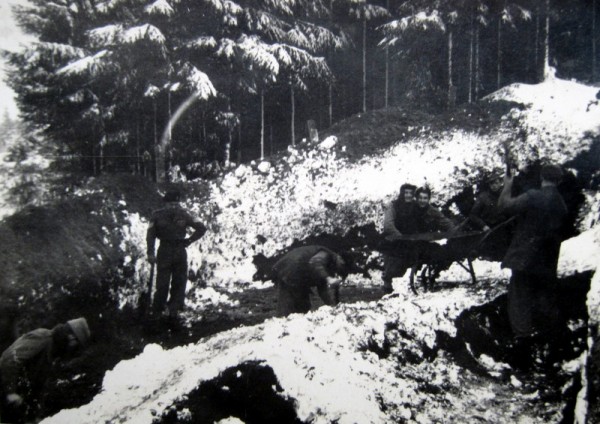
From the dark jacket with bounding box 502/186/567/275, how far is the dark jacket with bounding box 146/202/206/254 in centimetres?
304

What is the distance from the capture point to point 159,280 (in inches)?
174

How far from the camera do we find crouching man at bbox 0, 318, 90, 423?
2.42 meters

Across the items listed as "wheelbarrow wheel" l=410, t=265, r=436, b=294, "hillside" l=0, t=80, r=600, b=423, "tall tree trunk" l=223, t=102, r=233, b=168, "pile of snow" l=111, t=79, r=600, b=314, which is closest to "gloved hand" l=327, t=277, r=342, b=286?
"hillside" l=0, t=80, r=600, b=423

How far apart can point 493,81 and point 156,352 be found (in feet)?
30.0

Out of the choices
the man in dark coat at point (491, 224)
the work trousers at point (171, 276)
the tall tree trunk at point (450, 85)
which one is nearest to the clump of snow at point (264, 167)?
the work trousers at point (171, 276)

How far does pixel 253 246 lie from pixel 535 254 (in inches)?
123

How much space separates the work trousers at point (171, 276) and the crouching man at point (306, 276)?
3.58 feet

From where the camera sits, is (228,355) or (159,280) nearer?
(228,355)

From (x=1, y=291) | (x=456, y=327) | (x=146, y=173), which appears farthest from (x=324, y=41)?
(x=1, y=291)

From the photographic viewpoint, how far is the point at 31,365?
2518 mm

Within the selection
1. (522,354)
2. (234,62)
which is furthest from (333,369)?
(234,62)

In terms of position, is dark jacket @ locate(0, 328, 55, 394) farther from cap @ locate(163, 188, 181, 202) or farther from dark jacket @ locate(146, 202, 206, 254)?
cap @ locate(163, 188, 181, 202)

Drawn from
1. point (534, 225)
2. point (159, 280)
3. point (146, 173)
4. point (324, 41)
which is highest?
point (324, 41)

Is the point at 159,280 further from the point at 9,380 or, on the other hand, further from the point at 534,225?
the point at 534,225
